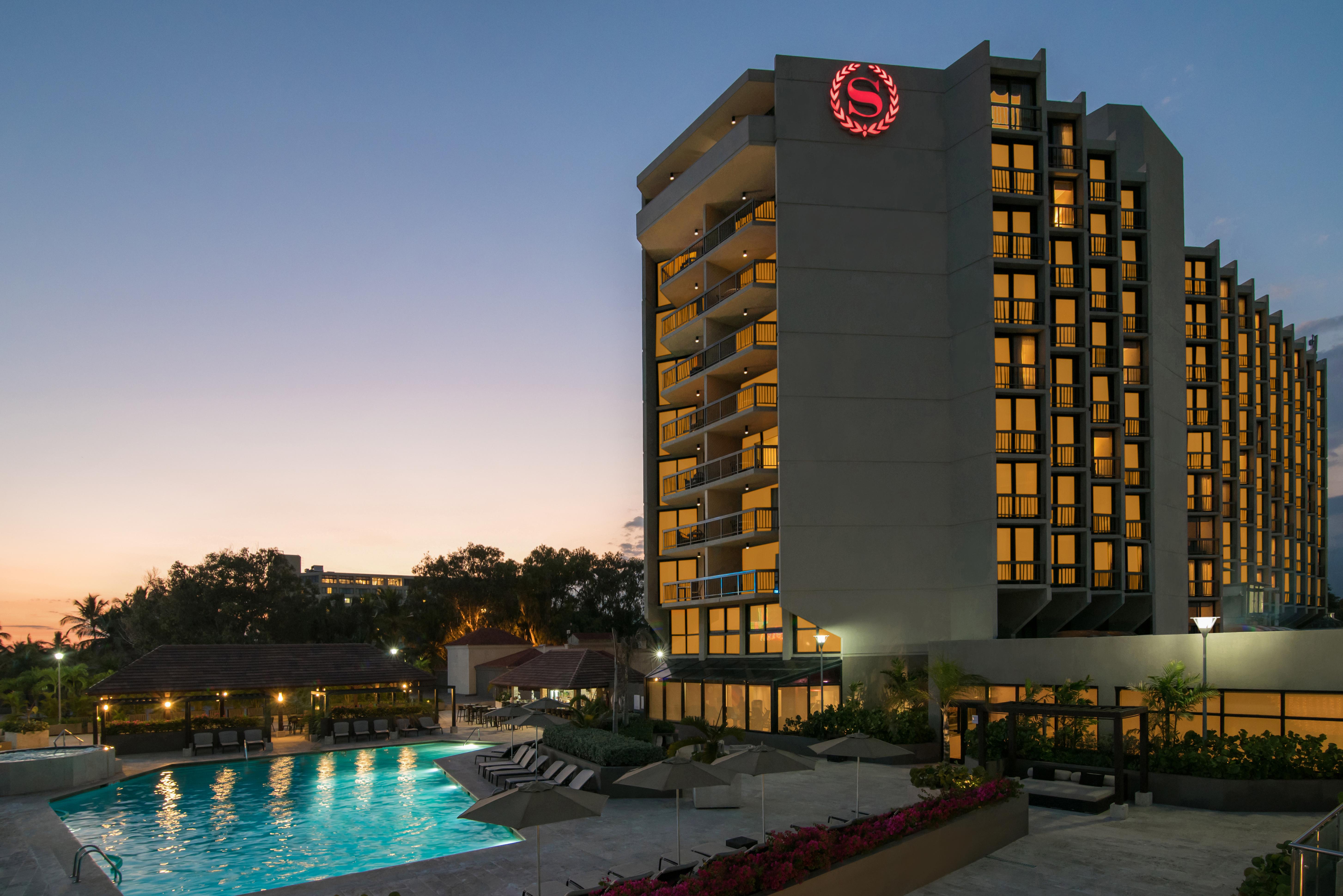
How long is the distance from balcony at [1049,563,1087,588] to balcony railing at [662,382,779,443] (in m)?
12.0

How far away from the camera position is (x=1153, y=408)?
121 feet

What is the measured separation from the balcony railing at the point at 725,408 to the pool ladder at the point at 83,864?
79.4 feet

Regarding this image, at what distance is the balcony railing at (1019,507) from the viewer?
33469 millimetres

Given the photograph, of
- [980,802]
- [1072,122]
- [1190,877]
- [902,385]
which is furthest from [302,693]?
[1072,122]

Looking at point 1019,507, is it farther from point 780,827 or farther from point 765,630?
point 780,827

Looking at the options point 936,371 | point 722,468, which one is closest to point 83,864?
point 722,468

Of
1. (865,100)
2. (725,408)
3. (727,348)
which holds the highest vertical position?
(865,100)

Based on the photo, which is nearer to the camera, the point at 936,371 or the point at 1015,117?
the point at 936,371

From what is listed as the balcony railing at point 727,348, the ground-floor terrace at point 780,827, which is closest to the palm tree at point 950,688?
the ground-floor terrace at point 780,827

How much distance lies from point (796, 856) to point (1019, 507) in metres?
24.5

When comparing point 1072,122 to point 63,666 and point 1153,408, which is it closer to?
point 1153,408

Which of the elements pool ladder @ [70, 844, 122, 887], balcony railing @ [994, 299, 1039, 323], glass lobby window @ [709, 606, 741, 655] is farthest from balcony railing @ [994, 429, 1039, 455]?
pool ladder @ [70, 844, 122, 887]

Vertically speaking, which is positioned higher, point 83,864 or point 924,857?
point 924,857

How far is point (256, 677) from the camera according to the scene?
3741 cm
